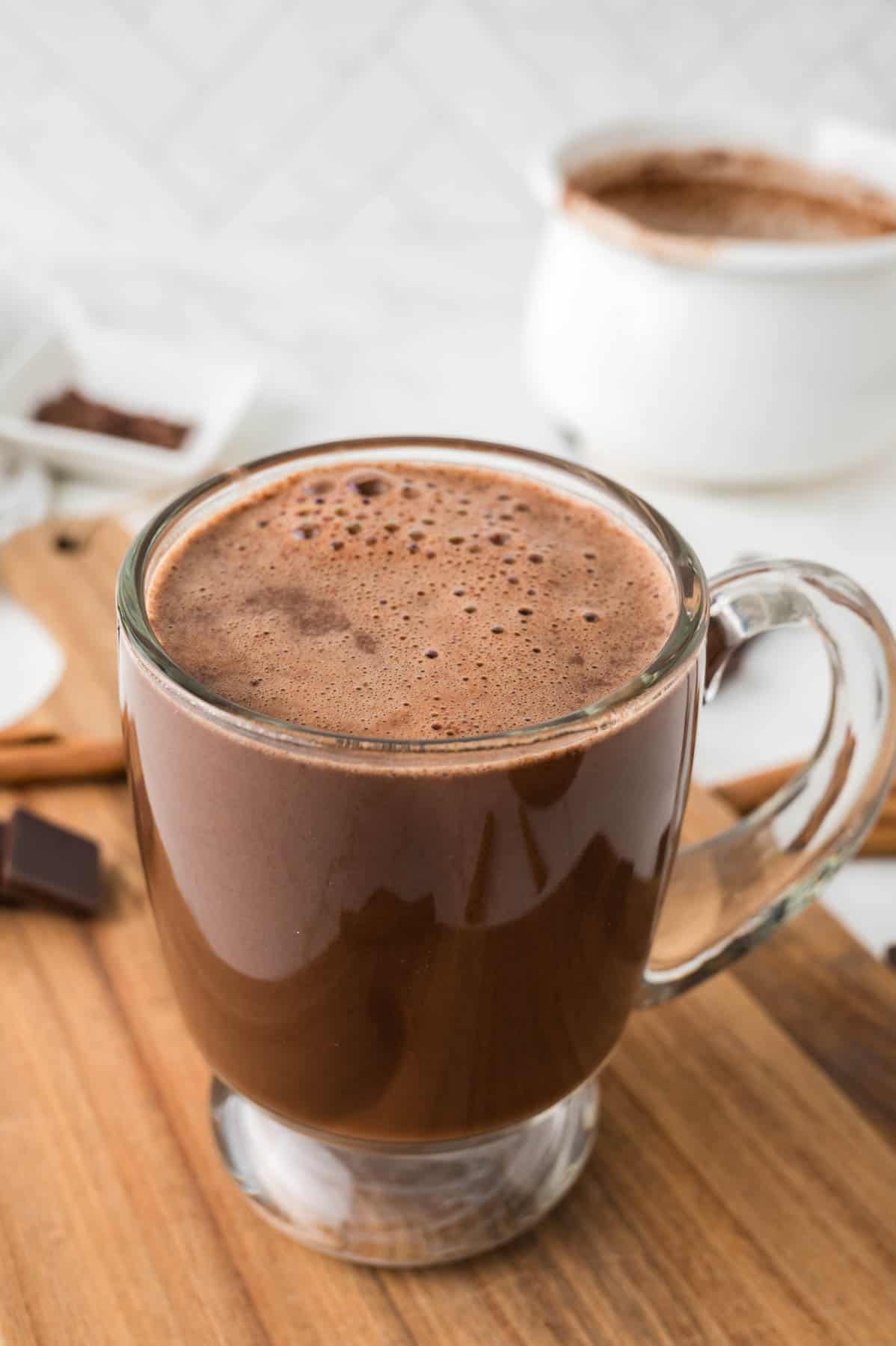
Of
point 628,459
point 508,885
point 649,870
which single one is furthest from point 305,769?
point 628,459

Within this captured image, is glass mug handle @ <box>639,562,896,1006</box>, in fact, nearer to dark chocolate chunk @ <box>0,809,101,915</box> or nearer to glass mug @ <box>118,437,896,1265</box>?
glass mug @ <box>118,437,896,1265</box>

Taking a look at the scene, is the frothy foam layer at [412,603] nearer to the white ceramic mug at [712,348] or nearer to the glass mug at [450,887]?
the glass mug at [450,887]

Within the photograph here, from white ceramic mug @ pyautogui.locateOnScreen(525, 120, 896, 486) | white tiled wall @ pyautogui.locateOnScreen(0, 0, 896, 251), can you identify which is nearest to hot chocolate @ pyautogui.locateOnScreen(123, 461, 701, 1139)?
white ceramic mug @ pyautogui.locateOnScreen(525, 120, 896, 486)

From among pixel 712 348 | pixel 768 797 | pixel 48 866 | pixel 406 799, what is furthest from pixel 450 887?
pixel 712 348

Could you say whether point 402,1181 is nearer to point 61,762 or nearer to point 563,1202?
point 563,1202

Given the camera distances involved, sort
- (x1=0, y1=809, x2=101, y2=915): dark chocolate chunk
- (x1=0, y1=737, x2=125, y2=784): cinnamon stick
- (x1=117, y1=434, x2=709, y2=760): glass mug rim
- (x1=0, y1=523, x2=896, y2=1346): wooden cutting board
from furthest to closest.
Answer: (x1=0, y1=737, x2=125, y2=784): cinnamon stick
(x1=0, y1=809, x2=101, y2=915): dark chocolate chunk
(x1=0, y1=523, x2=896, y2=1346): wooden cutting board
(x1=117, y1=434, x2=709, y2=760): glass mug rim

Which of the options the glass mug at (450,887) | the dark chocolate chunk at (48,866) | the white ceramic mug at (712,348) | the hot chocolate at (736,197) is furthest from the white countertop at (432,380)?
the dark chocolate chunk at (48,866)

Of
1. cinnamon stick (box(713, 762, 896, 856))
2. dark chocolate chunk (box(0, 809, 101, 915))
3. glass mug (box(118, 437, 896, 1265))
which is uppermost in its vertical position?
glass mug (box(118, 437, 896, 1265))
